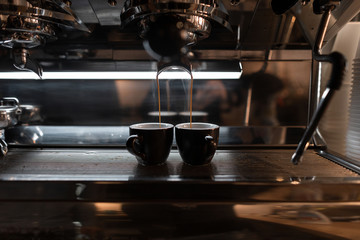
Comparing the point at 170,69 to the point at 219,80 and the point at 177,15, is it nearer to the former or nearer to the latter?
the point at 219,80

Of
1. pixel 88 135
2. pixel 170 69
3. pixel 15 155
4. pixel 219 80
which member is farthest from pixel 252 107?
pixel 15 155

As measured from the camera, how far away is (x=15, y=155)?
589 millimetres

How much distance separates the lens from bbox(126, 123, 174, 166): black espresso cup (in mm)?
494

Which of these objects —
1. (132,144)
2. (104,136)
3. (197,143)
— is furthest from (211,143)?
(104,136)

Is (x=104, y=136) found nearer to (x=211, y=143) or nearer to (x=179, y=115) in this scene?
(x=179, y=115)

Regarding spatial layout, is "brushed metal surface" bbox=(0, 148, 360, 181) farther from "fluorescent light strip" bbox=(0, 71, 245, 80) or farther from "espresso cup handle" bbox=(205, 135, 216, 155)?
"fluorescent light strip" bbox=(0, 71, 245, 80)

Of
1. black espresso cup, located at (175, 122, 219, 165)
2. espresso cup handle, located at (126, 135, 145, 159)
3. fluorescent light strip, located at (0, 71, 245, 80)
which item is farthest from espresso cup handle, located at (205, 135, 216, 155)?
fluorescent light strip, located at (0, 71, 245, 80)

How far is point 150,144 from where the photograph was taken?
0.50m

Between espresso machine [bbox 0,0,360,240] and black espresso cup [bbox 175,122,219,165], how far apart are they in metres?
0.02

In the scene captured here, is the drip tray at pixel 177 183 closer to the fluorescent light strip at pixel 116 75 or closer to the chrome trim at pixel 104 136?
the chrome trim at pixel 104 136

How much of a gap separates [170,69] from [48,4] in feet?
1.08

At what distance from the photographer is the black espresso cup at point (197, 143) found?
0.50 metres

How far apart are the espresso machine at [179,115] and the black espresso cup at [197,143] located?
0.07ft

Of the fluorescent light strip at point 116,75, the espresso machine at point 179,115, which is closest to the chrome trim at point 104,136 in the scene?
the espresso machine at point 179,115
